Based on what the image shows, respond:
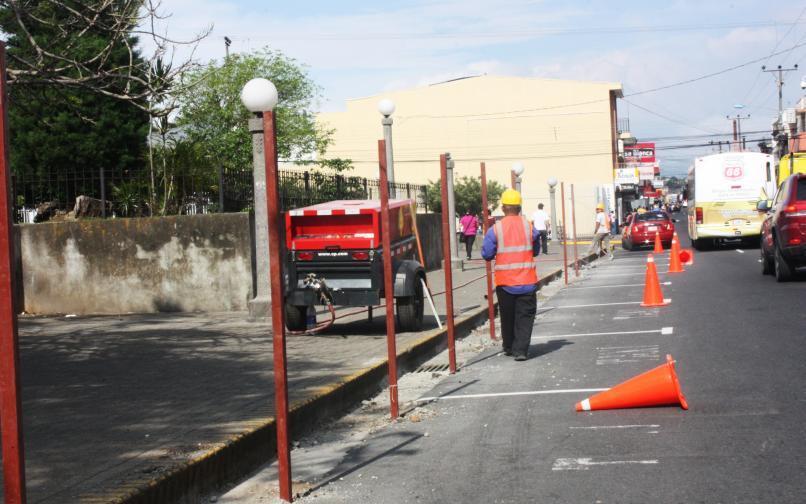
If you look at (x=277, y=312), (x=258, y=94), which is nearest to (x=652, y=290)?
(x=258, y=94)

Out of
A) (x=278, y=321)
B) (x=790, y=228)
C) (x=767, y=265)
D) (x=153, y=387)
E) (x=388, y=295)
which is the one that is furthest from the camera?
(x=767, y=265)

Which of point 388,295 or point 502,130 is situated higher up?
point 502,130

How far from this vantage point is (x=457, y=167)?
73.4 m

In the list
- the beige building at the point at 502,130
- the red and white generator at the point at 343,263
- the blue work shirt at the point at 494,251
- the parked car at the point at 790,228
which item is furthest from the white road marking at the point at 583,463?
the beige building at the point at 502,130

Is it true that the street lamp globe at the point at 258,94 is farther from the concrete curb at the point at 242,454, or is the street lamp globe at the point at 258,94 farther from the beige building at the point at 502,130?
the beige building at the point at 502,130

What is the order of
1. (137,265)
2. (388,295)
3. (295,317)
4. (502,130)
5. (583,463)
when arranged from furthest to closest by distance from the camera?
(502,130) < (137,265) < (295,317) < (388,295) < (583,463)

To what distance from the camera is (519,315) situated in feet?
35.1

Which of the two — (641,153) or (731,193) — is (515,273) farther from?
(641,153)

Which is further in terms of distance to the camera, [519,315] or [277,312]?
Result: [519,315]

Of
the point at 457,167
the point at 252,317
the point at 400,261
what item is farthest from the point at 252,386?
the point at 457,167

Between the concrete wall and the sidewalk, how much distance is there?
3.13ft

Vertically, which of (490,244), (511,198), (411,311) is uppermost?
(511,198)

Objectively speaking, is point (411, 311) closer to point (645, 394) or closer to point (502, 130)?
point (645, 394)

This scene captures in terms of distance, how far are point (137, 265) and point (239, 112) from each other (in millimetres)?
31073
